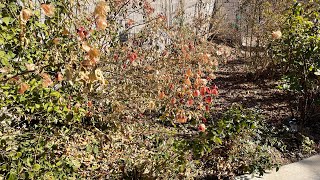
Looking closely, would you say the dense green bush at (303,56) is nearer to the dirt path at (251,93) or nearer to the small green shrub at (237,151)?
the dirt path at (251,93)

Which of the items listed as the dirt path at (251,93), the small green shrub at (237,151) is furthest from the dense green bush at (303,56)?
the small green shrub at (237,151)

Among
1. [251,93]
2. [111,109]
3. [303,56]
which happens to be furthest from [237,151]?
[251,93]

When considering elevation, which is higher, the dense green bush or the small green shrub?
the dense green bush

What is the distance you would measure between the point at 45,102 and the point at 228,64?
206 inches

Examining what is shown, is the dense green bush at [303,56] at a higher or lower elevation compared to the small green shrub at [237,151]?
higher

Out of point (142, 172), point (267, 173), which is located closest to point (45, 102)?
point (142, 172)

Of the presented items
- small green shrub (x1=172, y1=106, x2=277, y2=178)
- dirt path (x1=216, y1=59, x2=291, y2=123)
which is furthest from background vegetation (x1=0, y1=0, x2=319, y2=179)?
dirt path (x1=216, y1=59, x2=291, y2=123)

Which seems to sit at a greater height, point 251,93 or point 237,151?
point 251,93

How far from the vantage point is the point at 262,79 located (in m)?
6.18

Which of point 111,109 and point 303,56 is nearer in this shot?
point 111,109

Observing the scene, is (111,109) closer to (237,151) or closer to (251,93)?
(237,151)

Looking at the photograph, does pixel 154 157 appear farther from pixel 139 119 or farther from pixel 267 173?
pixel 267 173

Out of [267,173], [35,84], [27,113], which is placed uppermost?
[35,84]

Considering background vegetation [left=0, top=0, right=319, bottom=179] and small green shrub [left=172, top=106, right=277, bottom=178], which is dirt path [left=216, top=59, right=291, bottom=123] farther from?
small green shrub [left=172, top=106, right=277, bottom=178]
